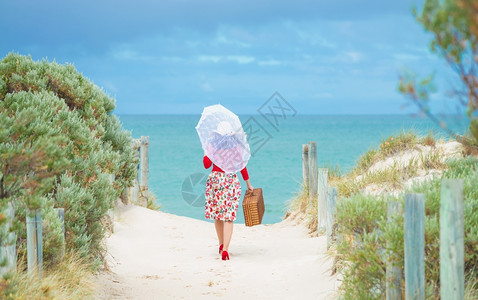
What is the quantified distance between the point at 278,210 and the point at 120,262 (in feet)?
39.3

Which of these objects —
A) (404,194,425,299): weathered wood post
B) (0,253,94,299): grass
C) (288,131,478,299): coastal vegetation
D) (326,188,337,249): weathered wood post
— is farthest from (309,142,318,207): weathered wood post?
(404,194,425,299): weathered wood post

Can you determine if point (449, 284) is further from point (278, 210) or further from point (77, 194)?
point (278, 210)

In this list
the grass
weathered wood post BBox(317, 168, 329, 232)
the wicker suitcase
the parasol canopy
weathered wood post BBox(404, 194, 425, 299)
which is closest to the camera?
weathered wood post BBox(404, 194, 425, 299)

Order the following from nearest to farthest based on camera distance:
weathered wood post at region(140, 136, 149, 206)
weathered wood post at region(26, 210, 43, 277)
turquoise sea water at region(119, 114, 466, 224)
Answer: weathered wood post at region(26, 210, 43, 277) → weathered wood post at region(140, 136, 149, 206) → turquoise sea water at region(119, 114, 466, 224)

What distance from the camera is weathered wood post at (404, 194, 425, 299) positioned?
179 inches

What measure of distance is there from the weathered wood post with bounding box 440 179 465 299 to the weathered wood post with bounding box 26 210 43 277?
11.8 ft

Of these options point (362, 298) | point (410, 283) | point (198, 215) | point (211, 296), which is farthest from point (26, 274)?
point (198, 215)

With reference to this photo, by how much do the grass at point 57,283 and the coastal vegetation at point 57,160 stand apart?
0.04 ft

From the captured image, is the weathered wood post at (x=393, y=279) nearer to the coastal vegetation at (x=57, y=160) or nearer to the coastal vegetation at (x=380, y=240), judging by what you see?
the coastal vegetation at (x=380, y=240)

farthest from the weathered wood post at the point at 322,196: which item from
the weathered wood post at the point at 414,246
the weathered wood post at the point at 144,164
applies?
the weathered wood post at the point at 144,164

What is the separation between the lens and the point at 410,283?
4.63 metres

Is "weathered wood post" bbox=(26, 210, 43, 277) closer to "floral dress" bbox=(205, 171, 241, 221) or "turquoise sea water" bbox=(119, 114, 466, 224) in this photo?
"floral dress" bbox=(205, 171, 241, 221)

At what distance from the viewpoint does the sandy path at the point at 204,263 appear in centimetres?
699

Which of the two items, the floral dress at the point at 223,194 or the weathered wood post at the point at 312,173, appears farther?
the weathered wood post at the point at 312,173
